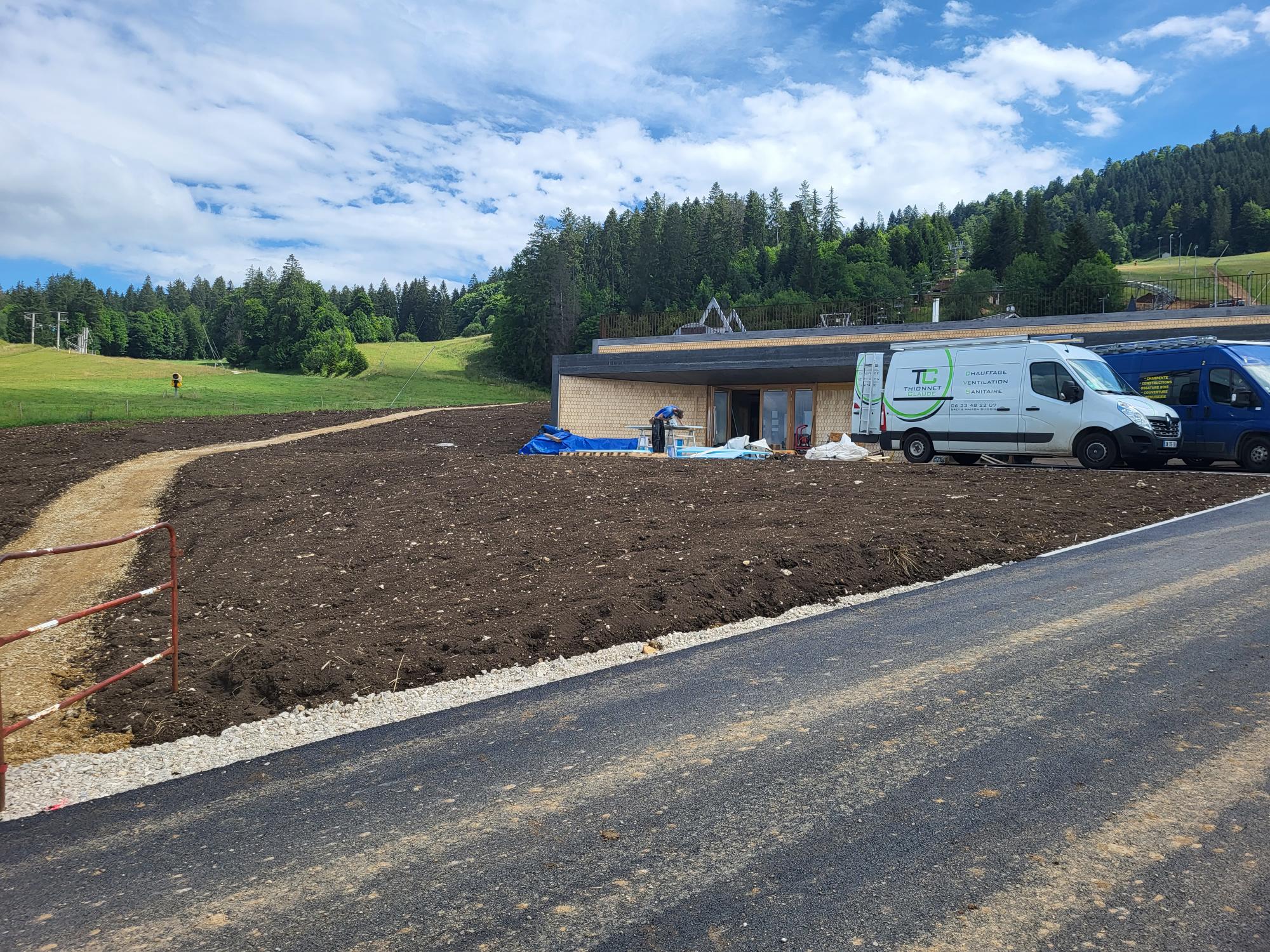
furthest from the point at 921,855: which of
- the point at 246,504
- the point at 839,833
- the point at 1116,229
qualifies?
the point at 1116,229

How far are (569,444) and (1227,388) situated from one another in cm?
1720

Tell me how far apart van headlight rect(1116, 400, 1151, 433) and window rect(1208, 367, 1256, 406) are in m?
2.13

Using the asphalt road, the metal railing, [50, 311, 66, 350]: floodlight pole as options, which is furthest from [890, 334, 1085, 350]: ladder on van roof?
[50, 311, 66, 350]: floodlight pole

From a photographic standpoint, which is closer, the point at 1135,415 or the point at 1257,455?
the point at 1135,415

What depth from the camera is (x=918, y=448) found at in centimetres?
2000

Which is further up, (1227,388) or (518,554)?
(1227,388)

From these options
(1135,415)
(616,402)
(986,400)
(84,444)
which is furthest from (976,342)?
(84,444)

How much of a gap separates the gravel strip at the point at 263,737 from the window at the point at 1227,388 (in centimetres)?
1524

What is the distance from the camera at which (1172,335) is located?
23.6 m

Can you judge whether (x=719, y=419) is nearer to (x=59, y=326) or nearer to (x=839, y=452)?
(x=839, y=452)

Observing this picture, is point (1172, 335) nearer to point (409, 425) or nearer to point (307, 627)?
point (307, 627)

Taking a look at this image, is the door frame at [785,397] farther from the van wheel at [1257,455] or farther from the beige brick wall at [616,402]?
the van wheel at [1257,455]

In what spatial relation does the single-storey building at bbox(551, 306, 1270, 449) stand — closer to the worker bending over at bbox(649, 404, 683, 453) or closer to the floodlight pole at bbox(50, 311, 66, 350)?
the worker bending over at bbox(649, 404, 683, 453)

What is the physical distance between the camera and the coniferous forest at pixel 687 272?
92.5m
